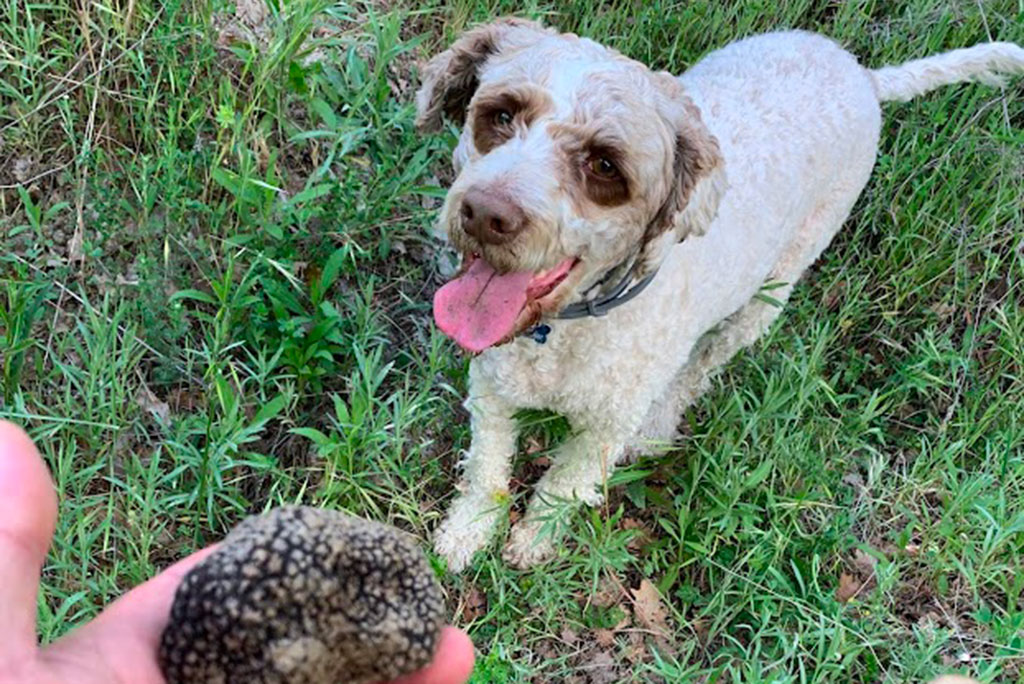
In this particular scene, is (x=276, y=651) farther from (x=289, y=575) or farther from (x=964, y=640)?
(x=964, y=640)

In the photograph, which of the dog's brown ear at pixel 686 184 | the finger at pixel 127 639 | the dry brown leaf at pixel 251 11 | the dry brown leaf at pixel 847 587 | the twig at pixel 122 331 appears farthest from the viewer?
the dry brown leaf at pixel 251 11

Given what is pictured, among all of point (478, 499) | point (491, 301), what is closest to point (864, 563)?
point (478, 499)

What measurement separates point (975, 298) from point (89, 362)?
4.05 m

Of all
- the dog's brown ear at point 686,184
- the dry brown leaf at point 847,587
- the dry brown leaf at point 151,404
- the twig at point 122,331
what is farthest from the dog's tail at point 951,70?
the dry brown leaf at point 151,404

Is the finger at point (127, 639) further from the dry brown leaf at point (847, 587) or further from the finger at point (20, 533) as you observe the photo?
the dry brown leaf at point (847, 587)

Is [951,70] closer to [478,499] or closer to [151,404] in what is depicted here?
[478,499]

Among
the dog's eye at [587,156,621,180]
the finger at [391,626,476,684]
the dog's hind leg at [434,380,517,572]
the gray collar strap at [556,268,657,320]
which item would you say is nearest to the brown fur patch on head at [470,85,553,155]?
the dog's eye at [587,156,621,180]

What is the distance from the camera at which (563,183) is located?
255 cm

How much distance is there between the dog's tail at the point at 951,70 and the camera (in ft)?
13.1

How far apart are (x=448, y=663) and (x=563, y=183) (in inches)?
54.5

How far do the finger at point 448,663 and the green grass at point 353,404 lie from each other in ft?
4.10

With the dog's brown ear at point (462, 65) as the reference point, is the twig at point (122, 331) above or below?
below

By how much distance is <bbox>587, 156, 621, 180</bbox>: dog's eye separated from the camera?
2.60 metres

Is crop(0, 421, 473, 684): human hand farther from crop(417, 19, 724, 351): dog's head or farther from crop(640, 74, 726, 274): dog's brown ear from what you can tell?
crop(640, 74, 726, 274): dog's brown ear
